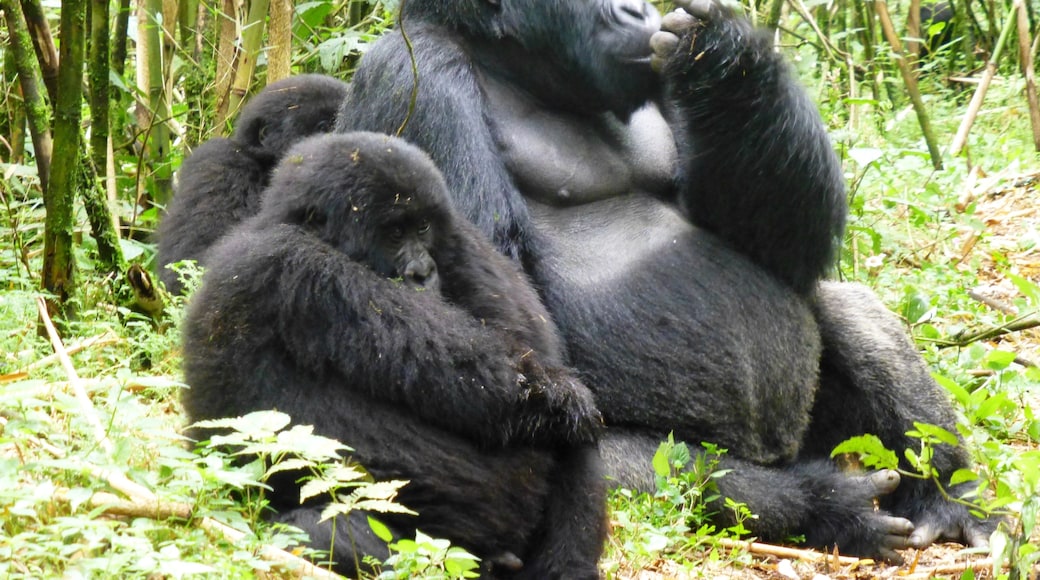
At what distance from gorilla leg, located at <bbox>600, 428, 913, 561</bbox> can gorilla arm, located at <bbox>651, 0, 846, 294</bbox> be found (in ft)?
1.91

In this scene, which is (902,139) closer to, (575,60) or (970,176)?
(970,176)

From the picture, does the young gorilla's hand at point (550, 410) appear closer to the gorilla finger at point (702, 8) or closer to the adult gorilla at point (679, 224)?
the adult gorilla at point (679, 224)

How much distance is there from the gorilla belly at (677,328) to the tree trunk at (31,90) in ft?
5.10

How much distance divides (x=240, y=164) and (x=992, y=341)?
2890mm

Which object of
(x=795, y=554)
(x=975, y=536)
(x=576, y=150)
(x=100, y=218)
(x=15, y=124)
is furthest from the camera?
(x=15, y=124)

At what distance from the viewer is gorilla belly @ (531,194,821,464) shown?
3217mm

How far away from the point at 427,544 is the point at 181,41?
406 centimetres

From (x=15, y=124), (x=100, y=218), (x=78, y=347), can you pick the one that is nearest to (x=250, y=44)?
(x=100, y=218)

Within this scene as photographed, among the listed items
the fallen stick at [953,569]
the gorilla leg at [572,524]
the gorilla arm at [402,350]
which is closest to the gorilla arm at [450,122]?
the gorilla arm at [402,350]

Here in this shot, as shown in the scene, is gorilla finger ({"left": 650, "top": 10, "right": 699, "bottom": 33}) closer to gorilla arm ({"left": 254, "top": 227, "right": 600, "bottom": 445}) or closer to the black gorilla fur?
gorilla arm ({"left": 254, "top": 227, "right": 600, "bottom": 445})

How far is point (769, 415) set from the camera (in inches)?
132

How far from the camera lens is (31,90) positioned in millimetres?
3662

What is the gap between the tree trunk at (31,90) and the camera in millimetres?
3607

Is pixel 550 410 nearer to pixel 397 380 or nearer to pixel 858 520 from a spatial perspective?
pixel 397 380
